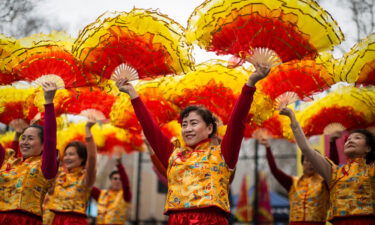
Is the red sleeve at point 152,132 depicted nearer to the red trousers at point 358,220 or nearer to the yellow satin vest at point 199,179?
the yellow satin vest at point 199,179

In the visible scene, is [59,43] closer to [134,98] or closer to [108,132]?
[134,98]

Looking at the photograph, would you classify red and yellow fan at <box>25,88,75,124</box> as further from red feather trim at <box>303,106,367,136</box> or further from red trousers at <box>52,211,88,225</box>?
red feather trim at <box>303,106,367,136</box>

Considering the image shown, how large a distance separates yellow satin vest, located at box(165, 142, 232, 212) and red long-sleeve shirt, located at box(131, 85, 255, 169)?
3.2 inches

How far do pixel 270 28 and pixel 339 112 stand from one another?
2.03m

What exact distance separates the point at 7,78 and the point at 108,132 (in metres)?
2.72

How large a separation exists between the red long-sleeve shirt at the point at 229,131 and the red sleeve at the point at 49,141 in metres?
0.72

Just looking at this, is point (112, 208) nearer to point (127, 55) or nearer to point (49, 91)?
point (49, 91)

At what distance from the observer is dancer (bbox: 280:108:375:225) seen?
3805 mm

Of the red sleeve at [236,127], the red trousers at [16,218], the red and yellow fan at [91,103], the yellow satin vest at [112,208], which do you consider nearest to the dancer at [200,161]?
the red sleeve at [236,127]

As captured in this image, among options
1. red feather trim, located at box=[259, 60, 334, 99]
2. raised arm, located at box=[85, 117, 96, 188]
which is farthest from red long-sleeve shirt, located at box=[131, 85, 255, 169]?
raised arm, located at box=[85, 117, 96, 188]

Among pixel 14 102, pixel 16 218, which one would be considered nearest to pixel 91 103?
pixel 14 102

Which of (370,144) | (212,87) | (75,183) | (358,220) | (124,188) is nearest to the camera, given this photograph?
(358,220)

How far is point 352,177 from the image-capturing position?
3.95 metres

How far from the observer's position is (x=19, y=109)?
4.80 metres
